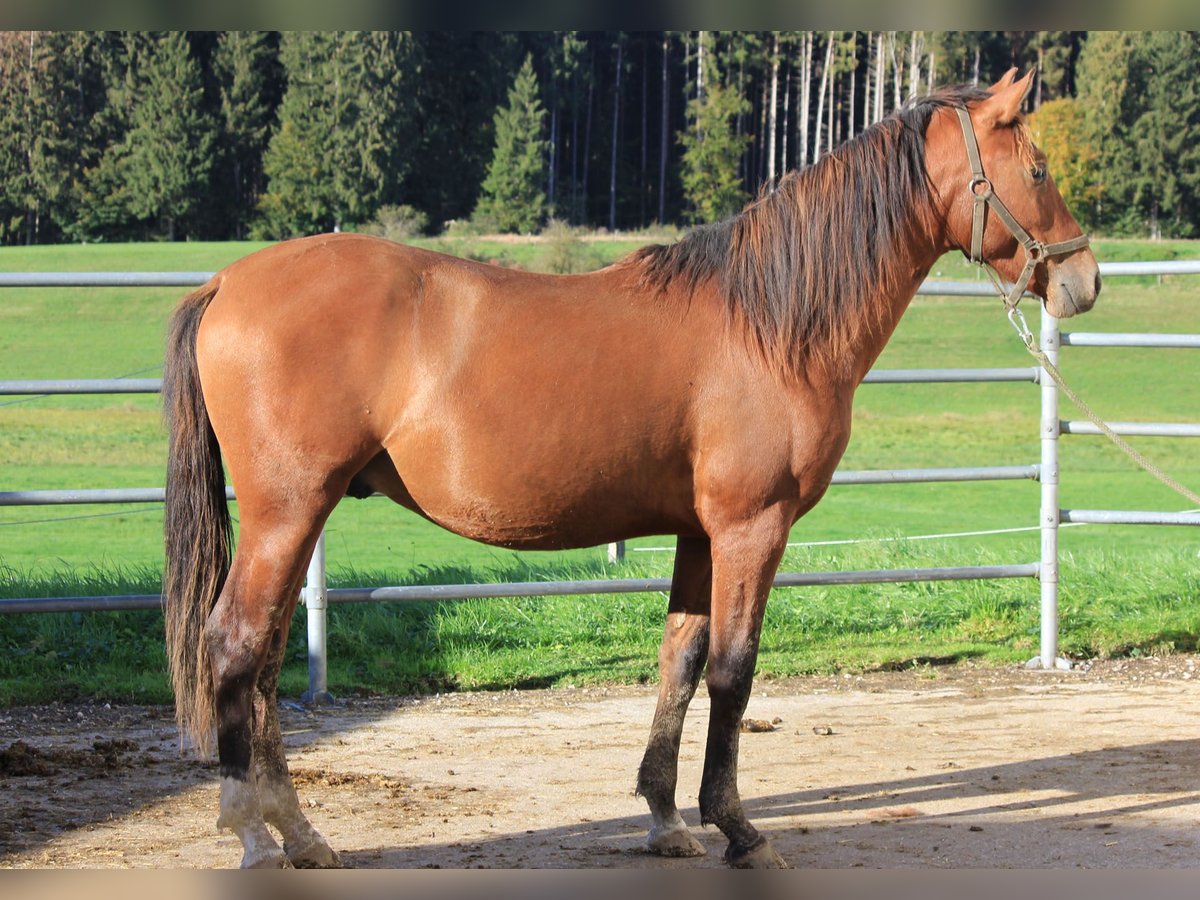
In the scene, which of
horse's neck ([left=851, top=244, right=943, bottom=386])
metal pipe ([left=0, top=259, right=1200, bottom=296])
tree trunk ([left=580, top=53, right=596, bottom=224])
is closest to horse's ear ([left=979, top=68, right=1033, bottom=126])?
horse's neck ([left=851, top=244, right=943, bottom=386])

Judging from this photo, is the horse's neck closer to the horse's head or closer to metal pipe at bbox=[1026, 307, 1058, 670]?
the horse's head

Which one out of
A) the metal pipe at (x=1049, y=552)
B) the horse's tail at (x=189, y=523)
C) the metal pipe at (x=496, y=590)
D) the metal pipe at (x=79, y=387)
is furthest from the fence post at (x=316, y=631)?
the metal pipe at (x=1049, y=552)

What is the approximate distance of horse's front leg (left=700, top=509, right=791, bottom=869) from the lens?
3.57 metres

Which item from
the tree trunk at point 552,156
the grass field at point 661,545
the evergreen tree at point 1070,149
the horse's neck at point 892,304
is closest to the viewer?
the horse's neck at point 892,304

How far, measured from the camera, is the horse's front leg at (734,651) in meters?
3.57

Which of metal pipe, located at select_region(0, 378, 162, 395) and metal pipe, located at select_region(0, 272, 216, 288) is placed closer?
metal pipe, located at select_region(0, 378, 162, 395)

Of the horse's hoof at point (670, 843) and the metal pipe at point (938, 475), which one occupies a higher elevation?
the metal pipe at point (938, 475)

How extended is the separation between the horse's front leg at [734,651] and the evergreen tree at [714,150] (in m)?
53.3

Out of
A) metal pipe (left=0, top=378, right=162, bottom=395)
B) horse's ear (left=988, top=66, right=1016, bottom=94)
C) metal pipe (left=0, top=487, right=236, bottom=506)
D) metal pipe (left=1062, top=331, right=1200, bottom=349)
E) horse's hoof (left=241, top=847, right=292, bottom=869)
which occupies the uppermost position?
horse's ear (left=988, top=66, right=1016, bottom=94)

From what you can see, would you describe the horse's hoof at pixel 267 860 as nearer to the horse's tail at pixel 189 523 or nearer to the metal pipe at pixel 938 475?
the horse's tail at pixel 189 523

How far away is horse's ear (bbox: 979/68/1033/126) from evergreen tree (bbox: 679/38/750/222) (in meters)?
52.9

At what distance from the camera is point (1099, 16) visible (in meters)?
3.63

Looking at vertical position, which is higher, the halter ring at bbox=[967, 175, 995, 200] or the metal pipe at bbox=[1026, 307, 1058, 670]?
the halter ring at bbox=[967, 175, 995, 200]

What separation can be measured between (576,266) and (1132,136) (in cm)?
3135
